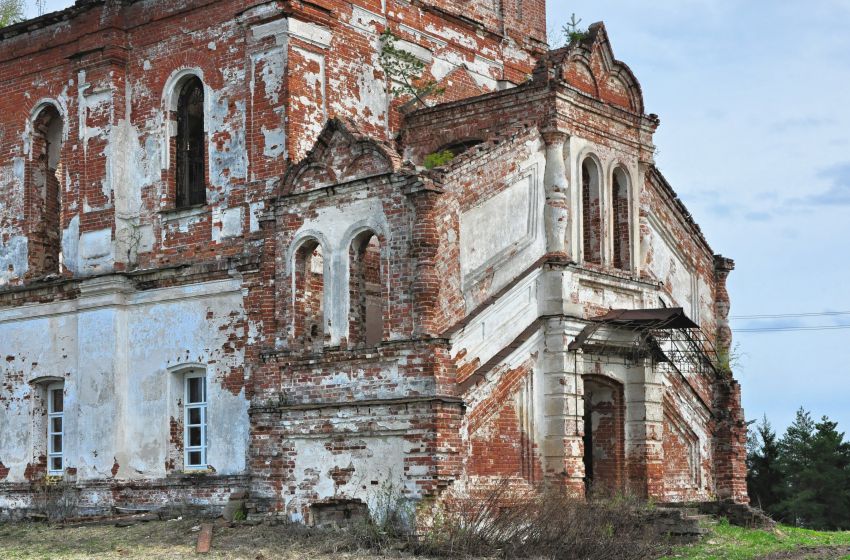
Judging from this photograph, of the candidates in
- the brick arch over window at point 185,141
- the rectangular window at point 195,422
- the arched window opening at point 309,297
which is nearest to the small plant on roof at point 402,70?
the brick arch over window at point 185,141

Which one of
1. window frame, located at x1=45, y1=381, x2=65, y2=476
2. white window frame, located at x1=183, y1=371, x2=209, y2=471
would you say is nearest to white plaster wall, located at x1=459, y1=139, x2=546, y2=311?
white window frame, located at x1=183, y1=371, x2=209, y2=471

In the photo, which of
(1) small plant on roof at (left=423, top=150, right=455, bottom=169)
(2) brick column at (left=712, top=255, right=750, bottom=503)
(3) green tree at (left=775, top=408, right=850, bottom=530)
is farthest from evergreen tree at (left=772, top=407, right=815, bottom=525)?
(1) small plant on roof at (left=423, top=150, right=455, bottom=169)

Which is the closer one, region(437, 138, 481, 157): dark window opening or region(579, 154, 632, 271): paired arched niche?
region(579, 154, 632, 271): paired arched niche

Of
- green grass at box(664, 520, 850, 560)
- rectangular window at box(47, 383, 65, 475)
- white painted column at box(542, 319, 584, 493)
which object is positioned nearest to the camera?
green grass at box(664, 520, 850, 560)

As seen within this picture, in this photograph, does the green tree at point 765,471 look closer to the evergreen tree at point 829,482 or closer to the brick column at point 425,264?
the evergreen tree at point 829,482

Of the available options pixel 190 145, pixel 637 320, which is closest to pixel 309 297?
pixel 190 145

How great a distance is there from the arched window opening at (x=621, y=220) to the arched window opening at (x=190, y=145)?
6.55 meters

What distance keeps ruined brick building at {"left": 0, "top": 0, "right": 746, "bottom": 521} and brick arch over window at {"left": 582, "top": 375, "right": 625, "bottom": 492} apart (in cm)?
4

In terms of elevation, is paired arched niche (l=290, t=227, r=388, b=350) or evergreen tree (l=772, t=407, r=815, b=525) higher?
paired arched niche (l=290, t=227, r=388, b=350)

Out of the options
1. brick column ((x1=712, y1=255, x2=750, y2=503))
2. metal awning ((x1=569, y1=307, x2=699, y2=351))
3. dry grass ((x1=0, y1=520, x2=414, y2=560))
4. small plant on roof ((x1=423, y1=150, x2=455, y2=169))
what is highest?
small plant on roof ((x1=423, y1=150, x2=455, y2=169))

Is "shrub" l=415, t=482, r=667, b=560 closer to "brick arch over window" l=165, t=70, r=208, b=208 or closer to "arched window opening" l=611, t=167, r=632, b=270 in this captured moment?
"arched window opening" l=611, t=167, r=632, b=270

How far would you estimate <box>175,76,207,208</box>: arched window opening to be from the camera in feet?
67.4

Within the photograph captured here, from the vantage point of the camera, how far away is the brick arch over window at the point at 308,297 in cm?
1781

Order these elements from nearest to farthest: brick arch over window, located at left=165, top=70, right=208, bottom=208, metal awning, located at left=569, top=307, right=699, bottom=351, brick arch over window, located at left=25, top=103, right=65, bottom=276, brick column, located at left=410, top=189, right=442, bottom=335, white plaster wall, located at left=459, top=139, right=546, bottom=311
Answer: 1. brick column, located at left=410, top=189, right=442, bottom=335
2. white plaster wall, located at left=459, top=139, right=546, bottom=311
3. metal awning, located at left=569, top=307, right=699, bottom=351
4. brick arch over window, located at left=165, top=70, right=208, bottom=208
5. brick arch over window, located at left=25, top=103, right=65, bottom=276
